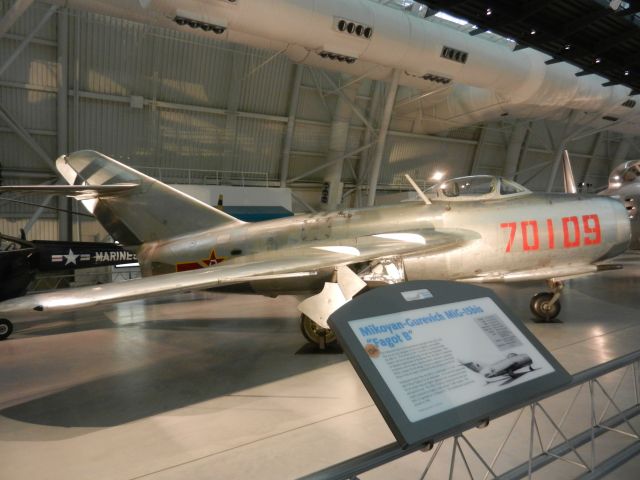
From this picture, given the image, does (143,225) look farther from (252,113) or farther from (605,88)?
(605,88)

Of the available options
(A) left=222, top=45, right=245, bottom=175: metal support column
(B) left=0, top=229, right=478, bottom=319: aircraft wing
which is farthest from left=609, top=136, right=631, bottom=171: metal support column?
(B) left=0, top=229, right=478, bottom=319: aircraft wing

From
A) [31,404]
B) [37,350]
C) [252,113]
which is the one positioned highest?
[252,113]

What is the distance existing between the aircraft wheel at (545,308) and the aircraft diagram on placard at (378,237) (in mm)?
18

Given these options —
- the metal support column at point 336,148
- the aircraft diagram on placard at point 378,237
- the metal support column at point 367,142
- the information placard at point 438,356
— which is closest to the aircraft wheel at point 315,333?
the aircraft diagram on placard at point 378,237

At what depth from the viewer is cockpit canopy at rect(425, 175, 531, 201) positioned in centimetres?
695

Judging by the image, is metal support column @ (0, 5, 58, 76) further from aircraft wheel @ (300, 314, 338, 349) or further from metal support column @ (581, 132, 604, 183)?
metal support column @ (581, 132, 604, 183)

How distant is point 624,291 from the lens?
396 inches

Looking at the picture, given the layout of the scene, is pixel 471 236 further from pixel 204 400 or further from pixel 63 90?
pixel 63 90

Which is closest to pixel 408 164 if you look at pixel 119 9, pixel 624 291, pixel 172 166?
pixel 172 166

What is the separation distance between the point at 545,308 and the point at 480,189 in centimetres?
223

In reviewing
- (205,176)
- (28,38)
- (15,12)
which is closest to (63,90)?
(28,38)

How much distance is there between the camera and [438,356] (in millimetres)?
2039

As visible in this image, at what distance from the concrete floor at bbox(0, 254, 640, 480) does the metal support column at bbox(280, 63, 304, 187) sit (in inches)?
366

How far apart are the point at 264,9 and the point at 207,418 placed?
7.68 m
